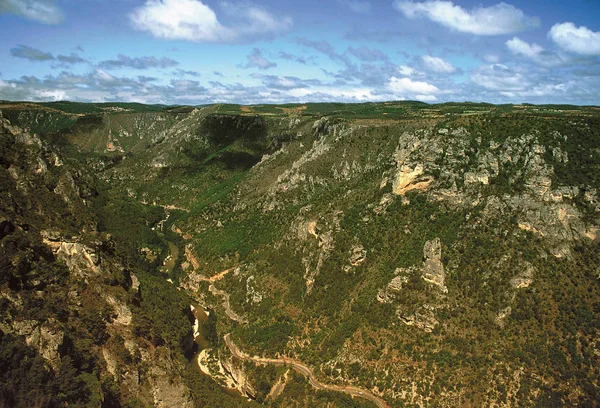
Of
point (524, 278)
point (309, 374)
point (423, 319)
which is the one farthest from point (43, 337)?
point (524, 278)

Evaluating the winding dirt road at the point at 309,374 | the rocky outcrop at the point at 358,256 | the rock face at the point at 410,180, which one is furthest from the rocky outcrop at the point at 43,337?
the rock face at the point at 410,180

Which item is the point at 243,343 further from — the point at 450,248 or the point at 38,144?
the point at 38,144

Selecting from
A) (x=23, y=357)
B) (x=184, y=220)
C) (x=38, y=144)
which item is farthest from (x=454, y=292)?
(x=38, y=144)

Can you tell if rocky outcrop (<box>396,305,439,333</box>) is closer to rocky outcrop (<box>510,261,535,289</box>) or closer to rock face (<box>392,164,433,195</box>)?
rocky outcrop (<box>510,261,535,289</box>)

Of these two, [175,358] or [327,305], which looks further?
[327,305]

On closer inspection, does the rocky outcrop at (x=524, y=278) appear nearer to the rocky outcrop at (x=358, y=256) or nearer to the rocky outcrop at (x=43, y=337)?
the rocky outcrop at (x=358, y=256)

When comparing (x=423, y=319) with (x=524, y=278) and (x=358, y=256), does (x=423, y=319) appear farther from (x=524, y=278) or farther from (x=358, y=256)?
(x=358, y=256)
